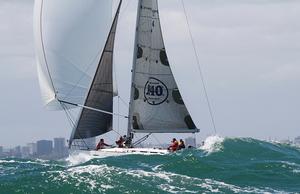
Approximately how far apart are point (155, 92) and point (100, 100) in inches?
125

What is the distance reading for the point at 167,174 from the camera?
40125mm

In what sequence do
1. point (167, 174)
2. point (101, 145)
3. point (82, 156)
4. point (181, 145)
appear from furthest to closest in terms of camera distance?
point (101, 145) → point (82, 156) → point (181, 145) → point (167, 174)

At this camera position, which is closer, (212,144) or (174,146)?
(174,146)

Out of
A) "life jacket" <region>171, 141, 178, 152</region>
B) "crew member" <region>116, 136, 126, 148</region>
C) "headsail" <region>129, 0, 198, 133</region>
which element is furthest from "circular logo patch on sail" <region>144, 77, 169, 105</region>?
"life jacket" <region>171, 141, 178, 152</region>

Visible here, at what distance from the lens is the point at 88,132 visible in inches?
2090

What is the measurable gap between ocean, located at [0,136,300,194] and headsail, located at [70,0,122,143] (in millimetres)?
2560

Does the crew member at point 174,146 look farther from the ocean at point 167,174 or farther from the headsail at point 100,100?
the headsail at point 100,100

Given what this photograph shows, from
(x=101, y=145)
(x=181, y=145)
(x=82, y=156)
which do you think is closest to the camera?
(x=181, y=145)

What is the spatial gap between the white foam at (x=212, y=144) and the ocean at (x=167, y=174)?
270 mm

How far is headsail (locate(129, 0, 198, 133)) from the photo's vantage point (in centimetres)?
5284

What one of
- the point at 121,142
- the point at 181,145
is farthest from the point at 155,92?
the point at 181,145

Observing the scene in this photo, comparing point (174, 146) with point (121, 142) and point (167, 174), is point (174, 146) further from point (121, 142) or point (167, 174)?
point (167, 174)

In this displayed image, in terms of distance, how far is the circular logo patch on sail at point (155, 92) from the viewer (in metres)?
53.3

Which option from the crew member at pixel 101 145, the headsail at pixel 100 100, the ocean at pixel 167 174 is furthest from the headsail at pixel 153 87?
the ocean at pixel 167 174
